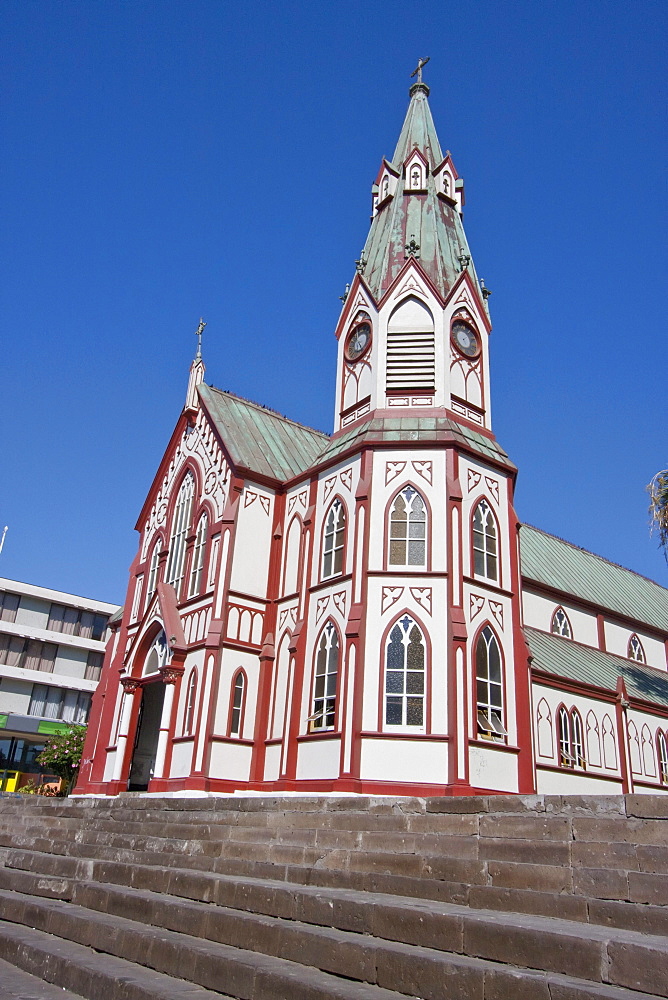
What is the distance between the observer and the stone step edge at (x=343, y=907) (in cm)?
623

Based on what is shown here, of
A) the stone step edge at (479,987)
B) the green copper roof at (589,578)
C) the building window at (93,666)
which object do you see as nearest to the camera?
the stone step edge at (479,987)

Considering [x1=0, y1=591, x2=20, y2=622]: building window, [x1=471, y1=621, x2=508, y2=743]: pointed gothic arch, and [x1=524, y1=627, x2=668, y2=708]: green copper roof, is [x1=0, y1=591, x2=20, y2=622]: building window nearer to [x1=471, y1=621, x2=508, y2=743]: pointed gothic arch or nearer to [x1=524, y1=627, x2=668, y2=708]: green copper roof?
[x1=524, y1=627, x2=668, y2=708]: green copper roof

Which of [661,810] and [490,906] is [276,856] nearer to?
[490,906]

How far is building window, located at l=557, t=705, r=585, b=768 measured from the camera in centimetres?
2662

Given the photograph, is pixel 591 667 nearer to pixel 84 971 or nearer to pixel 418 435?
pixel 418 435

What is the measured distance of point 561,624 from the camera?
33562mm

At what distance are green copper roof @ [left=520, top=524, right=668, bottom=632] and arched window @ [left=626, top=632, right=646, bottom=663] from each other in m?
1.05

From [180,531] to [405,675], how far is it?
12009mm

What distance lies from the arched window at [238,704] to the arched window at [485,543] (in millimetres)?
7880

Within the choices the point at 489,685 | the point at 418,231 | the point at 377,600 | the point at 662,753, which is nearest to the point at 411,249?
the point at 418,231

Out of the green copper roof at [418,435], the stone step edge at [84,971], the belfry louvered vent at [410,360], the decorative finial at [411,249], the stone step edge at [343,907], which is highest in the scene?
the decorative finial at [411,249]

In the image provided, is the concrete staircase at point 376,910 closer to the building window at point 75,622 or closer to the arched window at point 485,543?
the arched window at point 485,543

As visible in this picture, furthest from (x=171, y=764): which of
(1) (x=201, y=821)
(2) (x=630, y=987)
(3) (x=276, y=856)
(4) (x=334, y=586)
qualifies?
(2) (x=630, y=987)

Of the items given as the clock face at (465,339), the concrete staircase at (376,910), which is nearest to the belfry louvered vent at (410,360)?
the clock face at (465,339)
